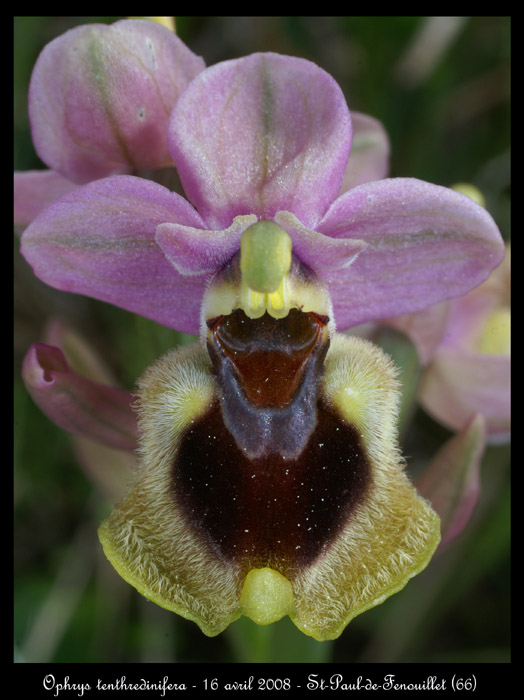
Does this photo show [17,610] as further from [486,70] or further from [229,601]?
[486,70]

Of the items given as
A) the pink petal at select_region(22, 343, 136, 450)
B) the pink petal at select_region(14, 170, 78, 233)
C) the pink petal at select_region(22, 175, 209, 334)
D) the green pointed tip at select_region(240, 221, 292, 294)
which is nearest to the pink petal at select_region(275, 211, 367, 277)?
the green pointed tip at select_region(240, 221, 292, 294)

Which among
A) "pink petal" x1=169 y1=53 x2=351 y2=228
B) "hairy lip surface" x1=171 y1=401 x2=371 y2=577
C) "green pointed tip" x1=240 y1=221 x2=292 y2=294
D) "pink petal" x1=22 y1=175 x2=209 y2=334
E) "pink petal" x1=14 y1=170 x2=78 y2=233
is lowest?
"hairy lip surface" x1=171 y1=401 x2=371 y2=577

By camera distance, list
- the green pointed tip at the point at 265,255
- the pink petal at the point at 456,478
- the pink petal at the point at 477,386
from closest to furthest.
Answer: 1. the green pointed tip at the point at 265,255
2. the pink petal at the point at 456,478
3. the pink petal at the point at 477,386

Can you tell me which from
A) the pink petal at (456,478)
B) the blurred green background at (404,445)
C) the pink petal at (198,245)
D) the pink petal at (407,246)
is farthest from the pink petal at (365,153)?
the blurred green background at (404,445)

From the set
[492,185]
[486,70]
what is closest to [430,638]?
[492,185]

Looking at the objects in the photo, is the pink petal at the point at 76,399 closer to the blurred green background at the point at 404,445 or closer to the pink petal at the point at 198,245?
the pink petal at the point at 198,245

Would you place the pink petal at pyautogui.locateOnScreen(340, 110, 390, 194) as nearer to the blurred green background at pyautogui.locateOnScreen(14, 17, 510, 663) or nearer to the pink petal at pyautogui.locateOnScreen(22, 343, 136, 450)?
the pink petal at pyautogui.locateOnScreen(22, 343, 136, 450)
